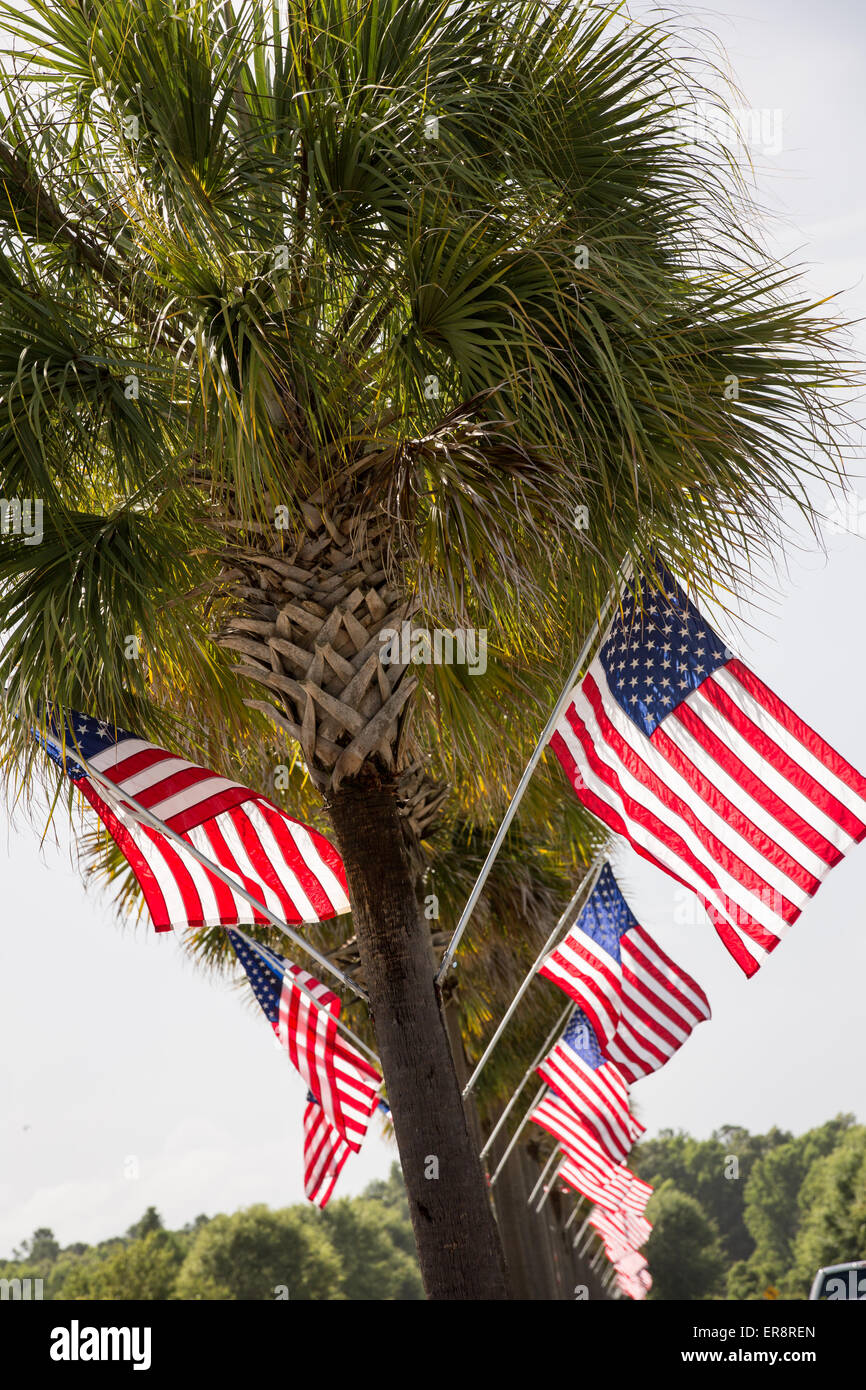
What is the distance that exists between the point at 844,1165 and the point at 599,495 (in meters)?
66.8

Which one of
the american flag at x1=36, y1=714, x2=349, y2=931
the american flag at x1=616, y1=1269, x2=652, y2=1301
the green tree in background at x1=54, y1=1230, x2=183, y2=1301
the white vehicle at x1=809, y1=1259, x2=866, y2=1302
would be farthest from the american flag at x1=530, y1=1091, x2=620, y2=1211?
the green tree in background at x1=54, y1=1230, x2=183, y2=1301

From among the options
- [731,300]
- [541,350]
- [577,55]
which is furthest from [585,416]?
[577,55]

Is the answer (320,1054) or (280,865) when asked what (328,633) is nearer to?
(280,865)

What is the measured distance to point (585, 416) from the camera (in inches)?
229

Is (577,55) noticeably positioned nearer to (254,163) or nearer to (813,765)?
(254,163)

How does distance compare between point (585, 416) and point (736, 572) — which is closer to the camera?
point (585, 416)

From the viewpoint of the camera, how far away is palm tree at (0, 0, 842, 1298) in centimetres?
562

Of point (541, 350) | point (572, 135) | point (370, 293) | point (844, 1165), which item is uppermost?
point (572, 135)

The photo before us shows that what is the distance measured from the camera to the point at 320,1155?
1162 centimetres

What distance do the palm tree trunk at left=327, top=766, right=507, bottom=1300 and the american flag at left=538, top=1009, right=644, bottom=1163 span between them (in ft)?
18.1

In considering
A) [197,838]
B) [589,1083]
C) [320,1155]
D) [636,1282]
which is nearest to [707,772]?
[197,838]

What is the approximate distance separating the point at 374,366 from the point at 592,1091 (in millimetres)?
7898

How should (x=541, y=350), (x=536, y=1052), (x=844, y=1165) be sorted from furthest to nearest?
(x=844, y=1165), (x=536, y=1052), (x=541, y=350)

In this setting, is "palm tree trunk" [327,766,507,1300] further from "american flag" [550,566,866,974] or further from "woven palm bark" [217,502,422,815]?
"american flag" [550,566,866,974]
